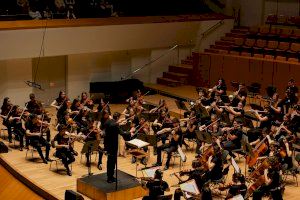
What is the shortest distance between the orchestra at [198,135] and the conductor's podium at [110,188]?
0.81ft

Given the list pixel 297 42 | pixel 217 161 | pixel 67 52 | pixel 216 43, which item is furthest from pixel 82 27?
pixel 217 161

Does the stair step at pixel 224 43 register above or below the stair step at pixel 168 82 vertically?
above

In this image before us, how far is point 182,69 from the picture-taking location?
1994cm

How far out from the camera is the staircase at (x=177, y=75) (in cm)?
1958

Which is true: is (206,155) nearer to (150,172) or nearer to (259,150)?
(259,150)

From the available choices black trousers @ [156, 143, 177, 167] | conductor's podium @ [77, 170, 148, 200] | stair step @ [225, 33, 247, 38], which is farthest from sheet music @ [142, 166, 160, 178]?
stair step @ [225, 33, 247, 38]

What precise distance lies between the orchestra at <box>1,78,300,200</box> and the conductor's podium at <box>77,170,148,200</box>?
0.81 feet

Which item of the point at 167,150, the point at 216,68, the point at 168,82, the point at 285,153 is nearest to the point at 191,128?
the point at 167,150

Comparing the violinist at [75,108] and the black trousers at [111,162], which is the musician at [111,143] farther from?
the violinist at [75,108]

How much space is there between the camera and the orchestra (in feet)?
32.7

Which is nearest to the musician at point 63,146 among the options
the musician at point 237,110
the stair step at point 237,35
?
the musician at point 237,110

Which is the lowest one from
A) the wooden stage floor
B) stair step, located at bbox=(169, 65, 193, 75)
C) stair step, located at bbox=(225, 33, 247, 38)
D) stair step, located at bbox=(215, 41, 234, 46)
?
the wooden stage floor

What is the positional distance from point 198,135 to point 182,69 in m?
8.47

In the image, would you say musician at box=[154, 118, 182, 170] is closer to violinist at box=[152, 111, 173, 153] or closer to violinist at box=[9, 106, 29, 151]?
violinist at box=[152, 111, 173, 153]
